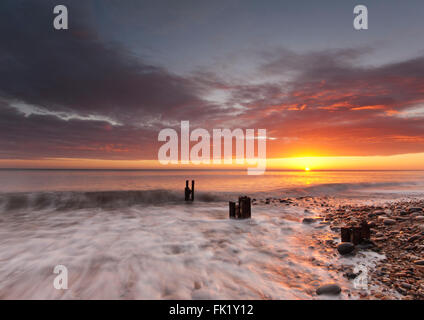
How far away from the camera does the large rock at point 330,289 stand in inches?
169

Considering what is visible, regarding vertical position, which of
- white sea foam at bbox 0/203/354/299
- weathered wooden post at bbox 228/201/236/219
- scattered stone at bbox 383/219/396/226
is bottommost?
white sea foam at bbox 0/203/354/299

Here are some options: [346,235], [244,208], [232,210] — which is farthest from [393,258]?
[232,210]

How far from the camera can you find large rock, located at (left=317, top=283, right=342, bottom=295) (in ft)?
14.1

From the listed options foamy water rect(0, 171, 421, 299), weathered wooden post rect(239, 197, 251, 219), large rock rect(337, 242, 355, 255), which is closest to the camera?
foamy water rect(0, 171, 421, 299)

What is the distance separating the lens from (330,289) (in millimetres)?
4340

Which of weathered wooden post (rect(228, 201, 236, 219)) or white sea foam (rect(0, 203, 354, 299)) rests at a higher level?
weathered wooden post (rect(228, 201, 236, 219))

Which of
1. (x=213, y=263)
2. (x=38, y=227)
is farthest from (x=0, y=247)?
(x=213, y=263)

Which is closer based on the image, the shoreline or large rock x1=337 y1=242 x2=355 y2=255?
the shoreline

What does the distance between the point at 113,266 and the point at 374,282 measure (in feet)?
22.9

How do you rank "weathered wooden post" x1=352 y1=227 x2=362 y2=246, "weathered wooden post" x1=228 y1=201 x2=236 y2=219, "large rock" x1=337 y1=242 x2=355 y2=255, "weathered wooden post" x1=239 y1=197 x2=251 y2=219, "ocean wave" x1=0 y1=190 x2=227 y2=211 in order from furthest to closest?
"ocean wave" x1=0 y1=190 x2=227 y2=211
"weathered wooden post" x1=228 y1=201 x2=236 y2=219
"weathered wooden post" x1=239 y1=197 x2=251 y2=219
"weathered wooden post" x1=352 y1=227 x2=362 y2=246
"large rock" x1=337 y1=242 x2=355 y2=255

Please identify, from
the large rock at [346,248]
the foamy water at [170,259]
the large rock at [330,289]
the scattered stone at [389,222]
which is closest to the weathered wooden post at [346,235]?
the large rock at [346,248]

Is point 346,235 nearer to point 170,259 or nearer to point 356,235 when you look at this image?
point 356,235

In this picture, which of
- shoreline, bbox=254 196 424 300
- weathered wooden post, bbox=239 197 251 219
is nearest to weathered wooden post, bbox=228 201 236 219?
weathered wooden post, bbox=239 197 251 219

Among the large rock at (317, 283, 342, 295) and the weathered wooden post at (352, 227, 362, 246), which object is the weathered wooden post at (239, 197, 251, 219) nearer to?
the weathered wooden post at (352, 227, 362, 246)
